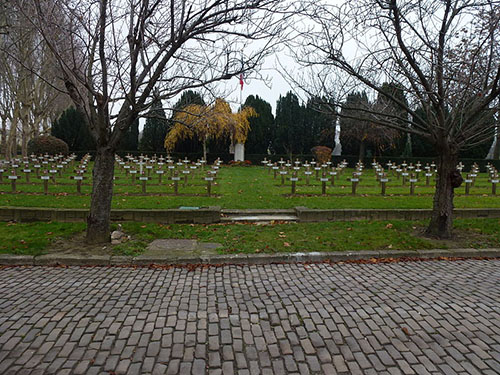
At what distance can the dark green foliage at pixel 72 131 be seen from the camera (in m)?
32.0

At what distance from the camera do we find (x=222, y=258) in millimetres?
6047

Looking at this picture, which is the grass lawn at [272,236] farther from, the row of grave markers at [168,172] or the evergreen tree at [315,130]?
the evergreen tree at [315,130]

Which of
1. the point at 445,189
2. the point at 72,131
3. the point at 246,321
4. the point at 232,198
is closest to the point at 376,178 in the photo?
the point at 232,198

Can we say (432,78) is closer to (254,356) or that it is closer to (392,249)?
(392,249)

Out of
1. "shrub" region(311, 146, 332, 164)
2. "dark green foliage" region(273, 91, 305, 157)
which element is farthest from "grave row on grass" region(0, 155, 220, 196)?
"dark green foliage" region(273, 91, 305, 157)

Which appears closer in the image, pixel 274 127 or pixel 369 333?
pixel 369 333

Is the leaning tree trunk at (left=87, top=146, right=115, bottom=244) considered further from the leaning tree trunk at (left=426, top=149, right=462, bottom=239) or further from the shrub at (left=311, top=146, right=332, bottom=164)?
the shrub at (left=311, top=146, right=332, bottom=164)

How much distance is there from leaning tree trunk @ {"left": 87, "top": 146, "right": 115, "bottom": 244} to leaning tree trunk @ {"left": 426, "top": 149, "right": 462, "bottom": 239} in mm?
6812

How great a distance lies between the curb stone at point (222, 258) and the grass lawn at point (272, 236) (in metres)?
0.24

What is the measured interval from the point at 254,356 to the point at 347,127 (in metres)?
27.4

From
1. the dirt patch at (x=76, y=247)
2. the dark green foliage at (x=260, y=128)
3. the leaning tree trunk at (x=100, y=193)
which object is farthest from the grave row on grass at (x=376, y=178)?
the dark green foliage at (x=260, y=128)

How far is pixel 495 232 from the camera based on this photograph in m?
7.96

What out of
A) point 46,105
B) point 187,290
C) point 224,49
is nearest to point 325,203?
point 224,49

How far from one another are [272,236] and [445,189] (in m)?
3.84
